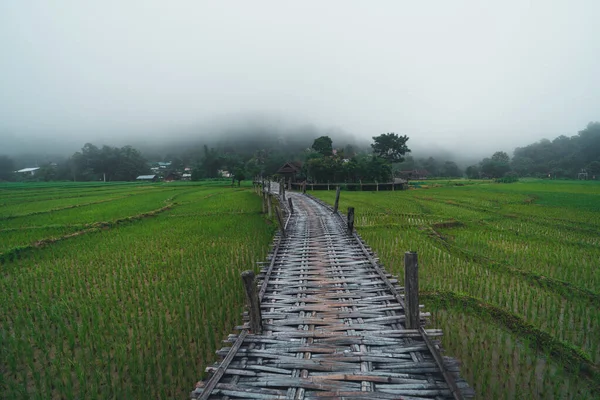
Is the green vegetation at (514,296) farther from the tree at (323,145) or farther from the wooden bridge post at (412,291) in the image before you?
the tree at (323,145)

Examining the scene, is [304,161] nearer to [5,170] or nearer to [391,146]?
[391,146]

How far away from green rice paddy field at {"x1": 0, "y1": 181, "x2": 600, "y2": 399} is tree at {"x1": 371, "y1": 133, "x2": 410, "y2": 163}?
32.9 metres

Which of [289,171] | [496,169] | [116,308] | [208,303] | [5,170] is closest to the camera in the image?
[116,308]

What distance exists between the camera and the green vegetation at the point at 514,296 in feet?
11.6

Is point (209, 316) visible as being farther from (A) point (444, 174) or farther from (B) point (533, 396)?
(A) point (444, 174)

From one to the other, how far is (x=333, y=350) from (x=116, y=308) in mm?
4432

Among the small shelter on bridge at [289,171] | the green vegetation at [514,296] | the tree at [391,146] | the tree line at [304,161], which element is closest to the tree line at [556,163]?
the tree line at [304,161]

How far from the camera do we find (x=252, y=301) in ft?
11.6

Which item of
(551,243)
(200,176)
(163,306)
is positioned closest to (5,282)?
(163,306)

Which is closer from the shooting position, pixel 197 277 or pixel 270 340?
pixel 270 340

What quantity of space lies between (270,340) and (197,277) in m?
3.94

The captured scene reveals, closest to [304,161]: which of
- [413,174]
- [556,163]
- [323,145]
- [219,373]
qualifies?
[323,145]

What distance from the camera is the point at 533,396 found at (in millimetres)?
3227

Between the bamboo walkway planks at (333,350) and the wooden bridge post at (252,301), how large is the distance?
113 mm
